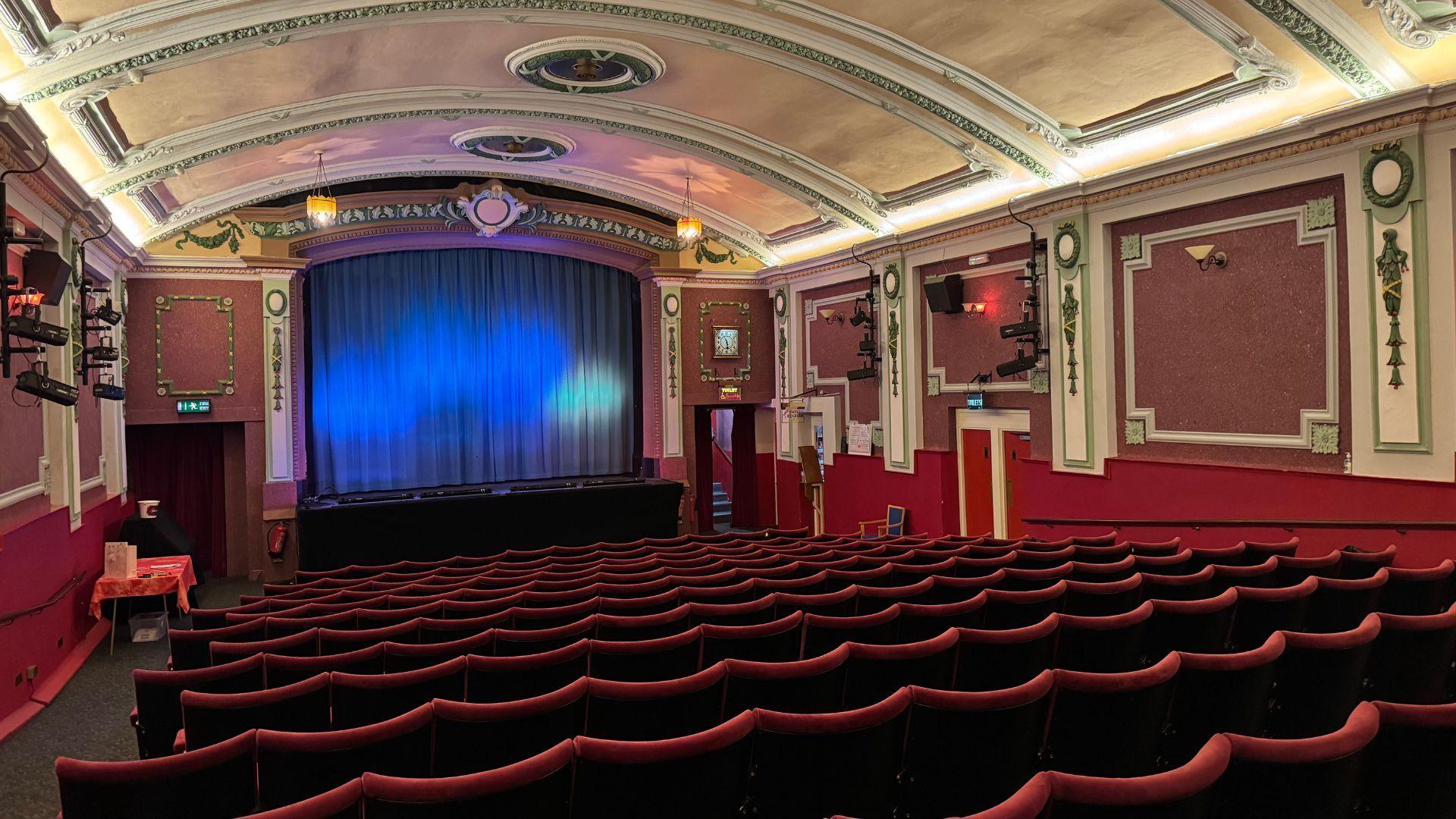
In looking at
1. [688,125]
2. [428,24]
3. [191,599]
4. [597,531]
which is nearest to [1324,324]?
[688,125]

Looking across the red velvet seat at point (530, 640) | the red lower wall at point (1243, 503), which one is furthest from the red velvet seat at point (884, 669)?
the red lower wall at point (1243, 503)

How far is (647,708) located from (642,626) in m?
1.20

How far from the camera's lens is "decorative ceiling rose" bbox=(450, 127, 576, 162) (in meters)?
9.73

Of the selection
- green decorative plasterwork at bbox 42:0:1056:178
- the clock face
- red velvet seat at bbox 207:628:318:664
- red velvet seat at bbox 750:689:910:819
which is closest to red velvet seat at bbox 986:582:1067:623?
red velvet seat at bbox 750:689:910:819

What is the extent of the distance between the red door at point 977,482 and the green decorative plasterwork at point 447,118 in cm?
355

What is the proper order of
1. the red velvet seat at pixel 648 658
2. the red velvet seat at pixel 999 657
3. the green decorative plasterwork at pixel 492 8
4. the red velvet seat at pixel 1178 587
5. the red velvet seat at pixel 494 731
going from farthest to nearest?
the green decorative plasterwork at pixel 492 8, the red velvet seat at pixel 1178 587, the red velvet seat at pixel 648 658, the red velvet seat at pixel 999 657, the red velvet seat at pixel 494 731

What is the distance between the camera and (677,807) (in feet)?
6.72

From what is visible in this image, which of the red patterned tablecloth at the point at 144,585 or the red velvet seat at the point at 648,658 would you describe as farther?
the red patterned tablecloth at the point at 144,585

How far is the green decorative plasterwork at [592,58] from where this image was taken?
24.6 feet

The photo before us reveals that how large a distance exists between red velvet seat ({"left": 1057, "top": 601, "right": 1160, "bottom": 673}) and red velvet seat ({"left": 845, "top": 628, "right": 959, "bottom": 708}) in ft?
1.86

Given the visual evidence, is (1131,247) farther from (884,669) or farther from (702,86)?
(884,669)

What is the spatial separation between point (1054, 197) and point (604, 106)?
4.80m

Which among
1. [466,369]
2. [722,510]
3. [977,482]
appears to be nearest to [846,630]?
[977,482]

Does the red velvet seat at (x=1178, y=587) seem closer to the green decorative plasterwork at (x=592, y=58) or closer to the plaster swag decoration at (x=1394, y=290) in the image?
the plaster swag decoration at (x=1394, y=290)
